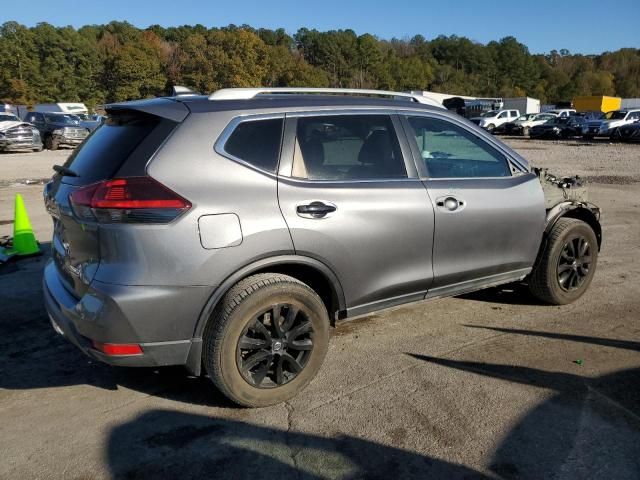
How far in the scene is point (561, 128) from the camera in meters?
35.7

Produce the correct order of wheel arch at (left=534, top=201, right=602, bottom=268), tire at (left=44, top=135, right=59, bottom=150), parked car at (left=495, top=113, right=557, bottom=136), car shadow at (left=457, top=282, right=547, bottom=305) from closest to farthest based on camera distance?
wheel arch at (left=534, top=201, right=602, bottom=268) < car shadow at (left=457, top=282, right=547, bottom=305) < tire at (left=44, top=135, right=59, bottom=150) < parked car at (left=495, top=113, right=557, bottom=136)

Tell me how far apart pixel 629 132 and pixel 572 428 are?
106ft

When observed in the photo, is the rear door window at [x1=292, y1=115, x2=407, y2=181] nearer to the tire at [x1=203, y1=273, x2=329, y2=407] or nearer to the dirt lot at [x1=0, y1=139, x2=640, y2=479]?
the tire at [x1=203, y1=273, x2=329, y2=407]

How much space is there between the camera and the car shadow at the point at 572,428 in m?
2.70

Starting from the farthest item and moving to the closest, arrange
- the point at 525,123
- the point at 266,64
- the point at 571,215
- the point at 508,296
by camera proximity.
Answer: the point at 266,64 < the point at 525,123 < the point at 508,296 < the point at 571,215

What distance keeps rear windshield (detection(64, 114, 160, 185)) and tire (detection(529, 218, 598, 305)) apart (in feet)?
10.9

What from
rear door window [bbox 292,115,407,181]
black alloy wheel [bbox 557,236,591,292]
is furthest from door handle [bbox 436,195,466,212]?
black alloy wheel [bbox 557,236,591,292]

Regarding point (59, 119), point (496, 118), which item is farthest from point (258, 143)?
point (496, 118)

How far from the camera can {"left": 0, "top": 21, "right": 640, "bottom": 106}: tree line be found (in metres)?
89.2

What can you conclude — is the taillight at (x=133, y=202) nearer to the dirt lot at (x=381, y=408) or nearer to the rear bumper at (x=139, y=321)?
the rear bumper at (x=139, y=321)

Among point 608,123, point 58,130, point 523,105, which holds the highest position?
point 523,105

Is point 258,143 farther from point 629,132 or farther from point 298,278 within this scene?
point 629,132

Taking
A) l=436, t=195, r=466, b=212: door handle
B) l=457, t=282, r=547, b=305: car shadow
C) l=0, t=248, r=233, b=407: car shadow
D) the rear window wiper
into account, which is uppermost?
the rear window wiper

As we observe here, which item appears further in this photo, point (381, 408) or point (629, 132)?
point (629, 132)
